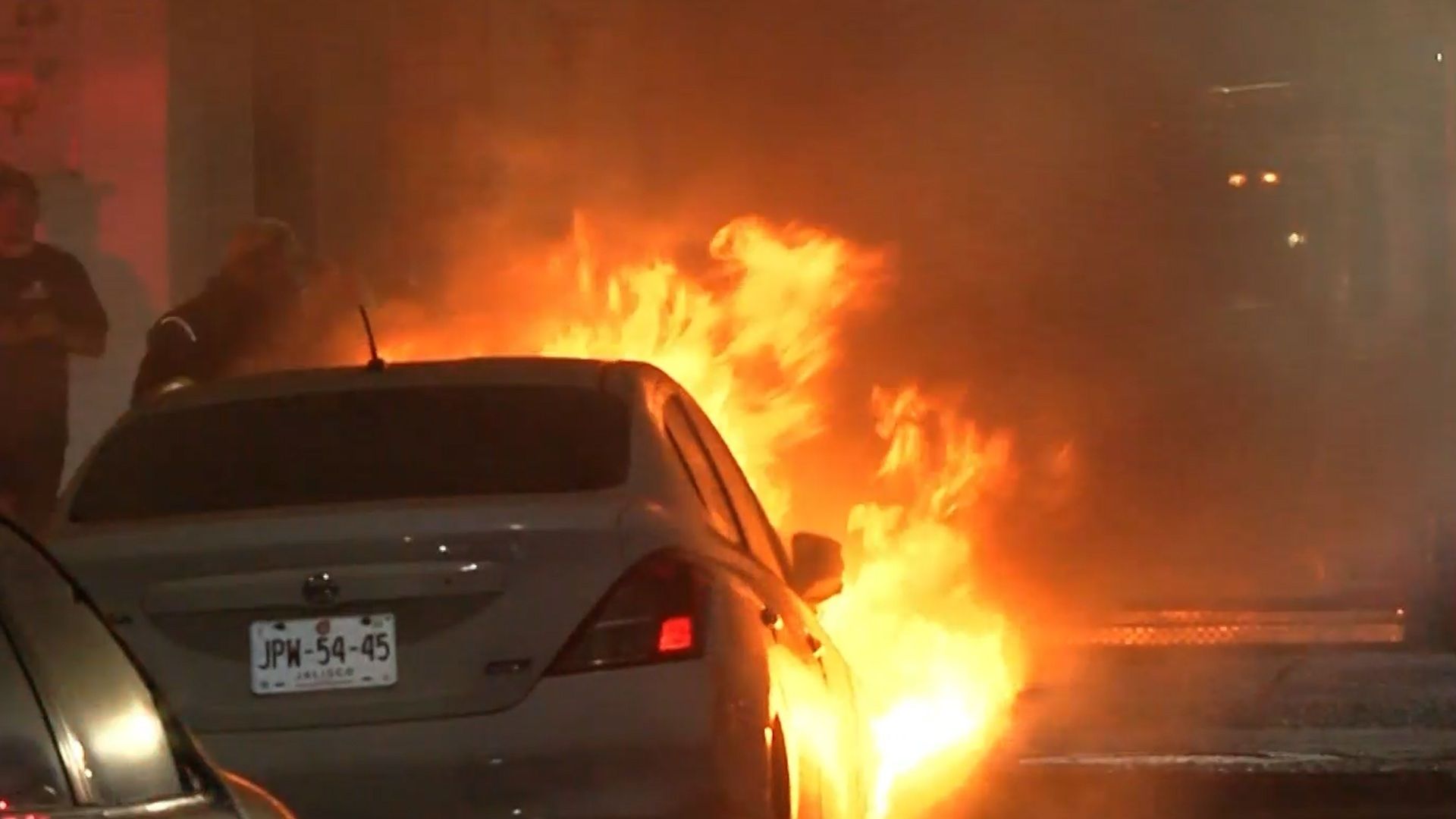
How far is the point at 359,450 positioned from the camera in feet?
22.2

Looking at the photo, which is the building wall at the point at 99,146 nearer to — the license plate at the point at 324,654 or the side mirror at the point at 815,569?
the side mirror at the point at 815,569

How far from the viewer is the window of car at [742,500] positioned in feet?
23.8

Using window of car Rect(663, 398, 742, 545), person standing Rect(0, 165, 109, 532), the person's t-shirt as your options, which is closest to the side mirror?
window of car Rect(663, 398, 742, 545)

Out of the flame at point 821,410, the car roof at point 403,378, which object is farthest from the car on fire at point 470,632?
the flame at point 821,410

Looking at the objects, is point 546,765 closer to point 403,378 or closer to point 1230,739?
point 403,378

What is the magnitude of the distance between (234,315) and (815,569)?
14.6 ft

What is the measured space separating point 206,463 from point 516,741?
1.30 m

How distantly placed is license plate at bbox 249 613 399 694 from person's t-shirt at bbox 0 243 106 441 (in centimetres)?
653

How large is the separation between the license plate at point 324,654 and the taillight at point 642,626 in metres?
0.35

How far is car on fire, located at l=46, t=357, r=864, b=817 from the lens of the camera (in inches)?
231

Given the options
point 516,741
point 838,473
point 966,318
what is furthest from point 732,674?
point 966,318

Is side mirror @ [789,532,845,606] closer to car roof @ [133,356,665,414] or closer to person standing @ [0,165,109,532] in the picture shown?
car roof @ [133,356,665,414]

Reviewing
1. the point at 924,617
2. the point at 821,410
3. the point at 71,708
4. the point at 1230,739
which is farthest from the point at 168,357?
the point at 71,708

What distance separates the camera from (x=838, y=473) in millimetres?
15594
